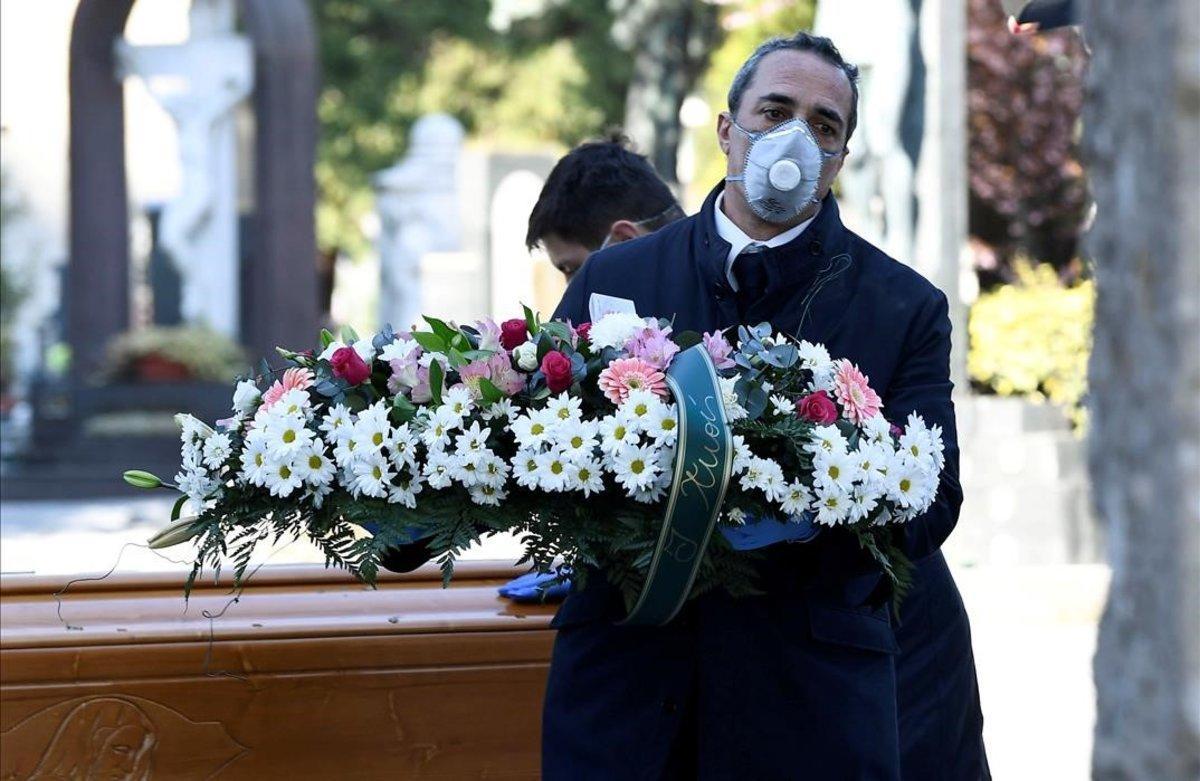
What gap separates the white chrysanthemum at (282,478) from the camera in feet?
9.02

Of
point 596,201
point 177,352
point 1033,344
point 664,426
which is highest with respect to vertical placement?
point 596,201

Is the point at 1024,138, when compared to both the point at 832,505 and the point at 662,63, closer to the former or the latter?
the point at 662,63

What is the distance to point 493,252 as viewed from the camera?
19.9 metres

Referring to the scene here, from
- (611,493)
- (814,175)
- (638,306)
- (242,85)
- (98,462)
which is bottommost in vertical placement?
(98,462)

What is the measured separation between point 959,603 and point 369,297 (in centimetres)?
4283

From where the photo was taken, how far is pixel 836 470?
261 cm

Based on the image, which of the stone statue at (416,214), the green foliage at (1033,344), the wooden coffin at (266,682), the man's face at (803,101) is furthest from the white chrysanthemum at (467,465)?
the stone statue at (416,214)

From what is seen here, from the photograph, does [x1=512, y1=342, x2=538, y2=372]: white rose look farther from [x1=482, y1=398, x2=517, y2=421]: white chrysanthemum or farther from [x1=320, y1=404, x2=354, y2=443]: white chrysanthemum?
[x1=320, y1=404, x2=354, y2=443]: white chrysanthemum

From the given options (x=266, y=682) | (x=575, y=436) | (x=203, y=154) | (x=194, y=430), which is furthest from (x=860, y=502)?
(x=203, y=154)

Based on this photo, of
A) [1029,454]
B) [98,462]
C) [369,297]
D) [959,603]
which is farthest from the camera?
[369,297]

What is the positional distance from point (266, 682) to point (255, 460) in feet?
3.19

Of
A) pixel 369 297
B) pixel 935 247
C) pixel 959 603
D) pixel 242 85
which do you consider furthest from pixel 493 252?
pixel 369 297

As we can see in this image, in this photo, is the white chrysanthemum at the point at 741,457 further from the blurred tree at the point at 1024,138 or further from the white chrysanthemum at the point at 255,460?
the blurred tree at the point at 1024,138

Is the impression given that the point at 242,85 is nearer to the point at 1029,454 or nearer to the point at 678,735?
the point at 1029,454
